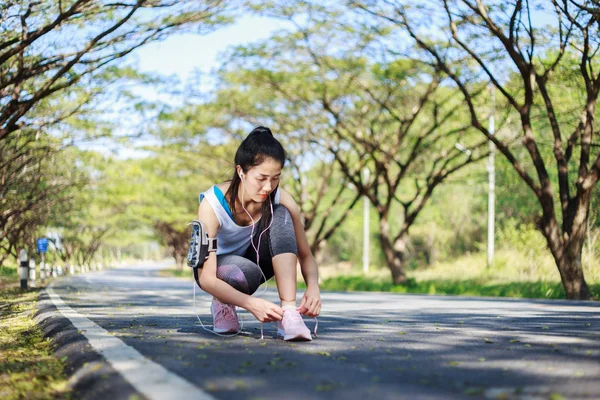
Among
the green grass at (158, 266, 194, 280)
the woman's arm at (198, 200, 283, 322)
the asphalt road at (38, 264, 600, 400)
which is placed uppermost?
the woman's arm at (198, 200, 283, 322)

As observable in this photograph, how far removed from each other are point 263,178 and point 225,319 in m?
1.12

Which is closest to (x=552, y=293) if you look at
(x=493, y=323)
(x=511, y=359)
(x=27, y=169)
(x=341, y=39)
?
(x=493, y=323)

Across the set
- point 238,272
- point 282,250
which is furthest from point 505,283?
point 282,250

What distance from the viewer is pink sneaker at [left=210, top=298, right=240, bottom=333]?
18.3 ft

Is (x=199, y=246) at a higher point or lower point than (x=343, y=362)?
higher

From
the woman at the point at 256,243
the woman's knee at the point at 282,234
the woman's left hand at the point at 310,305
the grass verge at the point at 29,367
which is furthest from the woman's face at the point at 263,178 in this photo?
the grass verge at the point at 29,367

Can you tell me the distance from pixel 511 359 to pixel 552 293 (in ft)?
36.4

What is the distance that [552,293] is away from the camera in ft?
48.2

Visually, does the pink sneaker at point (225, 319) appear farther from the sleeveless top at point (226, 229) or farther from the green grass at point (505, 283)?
the green grass at point (505, 283)

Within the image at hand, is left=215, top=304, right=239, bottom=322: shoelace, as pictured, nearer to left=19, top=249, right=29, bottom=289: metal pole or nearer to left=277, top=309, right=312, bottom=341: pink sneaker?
left=277, top=309, right=312, bottom=341: pink sneaker

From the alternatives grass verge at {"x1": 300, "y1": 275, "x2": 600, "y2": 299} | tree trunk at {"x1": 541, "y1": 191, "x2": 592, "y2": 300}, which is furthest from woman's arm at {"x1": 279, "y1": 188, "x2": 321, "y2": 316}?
grass verge at {"x1": 300, "y1": 275, "x2": 600, "y2": 299}

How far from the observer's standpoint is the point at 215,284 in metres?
5.18

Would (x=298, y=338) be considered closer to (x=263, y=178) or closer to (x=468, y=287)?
(x=263, y=178)

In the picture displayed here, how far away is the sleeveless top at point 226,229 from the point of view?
212 inches
